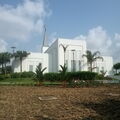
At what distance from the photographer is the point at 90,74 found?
41.4m

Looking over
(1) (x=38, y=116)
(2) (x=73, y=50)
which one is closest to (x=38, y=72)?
(1) (x=38, y=116)

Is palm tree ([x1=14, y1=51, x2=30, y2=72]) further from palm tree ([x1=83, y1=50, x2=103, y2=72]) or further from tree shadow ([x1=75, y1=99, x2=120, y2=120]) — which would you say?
tree shadow ([x1=75, y1=99, x2=120, y2=120])

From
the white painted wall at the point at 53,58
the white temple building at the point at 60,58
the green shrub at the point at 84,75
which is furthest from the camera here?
the white painted wall at the point at 53,58

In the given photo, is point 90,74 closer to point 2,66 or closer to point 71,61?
point 71,61

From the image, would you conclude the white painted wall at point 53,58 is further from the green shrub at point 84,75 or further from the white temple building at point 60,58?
the green shrub at point 84,75

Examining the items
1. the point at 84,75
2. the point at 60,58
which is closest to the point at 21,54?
the point at 60,58

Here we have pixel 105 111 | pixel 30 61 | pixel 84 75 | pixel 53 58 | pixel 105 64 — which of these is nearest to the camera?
pixel 105 111

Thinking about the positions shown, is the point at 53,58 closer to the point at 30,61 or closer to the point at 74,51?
the point at 74,51

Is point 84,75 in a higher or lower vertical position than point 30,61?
lower

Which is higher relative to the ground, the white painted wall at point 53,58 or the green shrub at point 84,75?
the white painted wall at point 53,58

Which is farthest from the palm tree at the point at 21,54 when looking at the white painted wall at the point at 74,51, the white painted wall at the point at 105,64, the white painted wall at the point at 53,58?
the white painted wall at the point at 105,64

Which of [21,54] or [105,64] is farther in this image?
[105,64]

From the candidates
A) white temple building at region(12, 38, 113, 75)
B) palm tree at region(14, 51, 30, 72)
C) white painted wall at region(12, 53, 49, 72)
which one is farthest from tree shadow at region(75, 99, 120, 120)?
white painted wall at region(12, 53, 49, 72)

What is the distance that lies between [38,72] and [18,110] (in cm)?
1872
